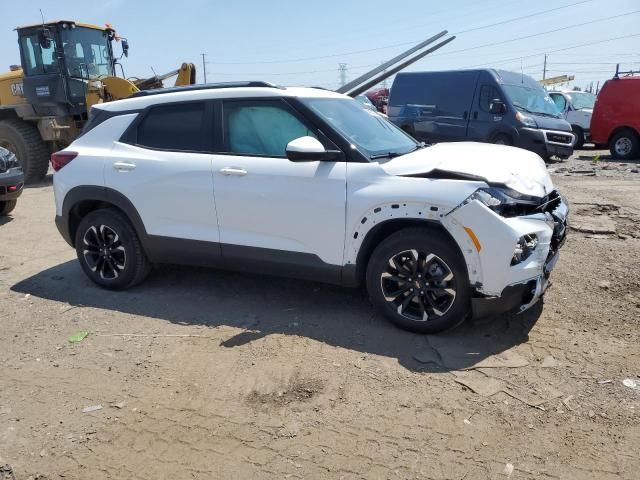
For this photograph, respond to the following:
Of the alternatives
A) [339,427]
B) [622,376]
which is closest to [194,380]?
[339,427]

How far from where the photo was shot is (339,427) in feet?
9.50

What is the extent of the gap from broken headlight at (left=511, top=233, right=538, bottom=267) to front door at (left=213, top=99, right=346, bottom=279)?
1.20 meters

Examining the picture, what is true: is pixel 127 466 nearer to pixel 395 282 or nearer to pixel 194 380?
pixel 194 380

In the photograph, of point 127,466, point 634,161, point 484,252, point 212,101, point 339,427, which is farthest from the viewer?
point 634,161

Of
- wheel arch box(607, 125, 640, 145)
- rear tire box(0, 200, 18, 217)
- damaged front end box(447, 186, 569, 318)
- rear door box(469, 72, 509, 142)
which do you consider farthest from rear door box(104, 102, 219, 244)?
wheel arch box(607, 125, 640, 145)

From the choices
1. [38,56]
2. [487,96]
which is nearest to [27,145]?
[38,56]

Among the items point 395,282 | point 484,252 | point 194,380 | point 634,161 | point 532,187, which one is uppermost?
point 532,187

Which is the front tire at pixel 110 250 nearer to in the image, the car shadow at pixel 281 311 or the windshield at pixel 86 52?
the car shadow at pixel 281 311

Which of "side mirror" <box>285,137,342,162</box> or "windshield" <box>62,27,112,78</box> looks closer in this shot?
"side mirror" <box>285,137,342,162</box>

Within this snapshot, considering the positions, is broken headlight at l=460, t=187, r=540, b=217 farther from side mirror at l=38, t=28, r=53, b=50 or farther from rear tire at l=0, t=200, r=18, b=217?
side mirror at l=38, t=28, r=53, b=50

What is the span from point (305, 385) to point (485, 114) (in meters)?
9.93

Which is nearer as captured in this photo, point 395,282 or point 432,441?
point 432,441

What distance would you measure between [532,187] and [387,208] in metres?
1.05

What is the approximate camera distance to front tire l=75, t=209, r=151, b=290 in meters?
4.81
